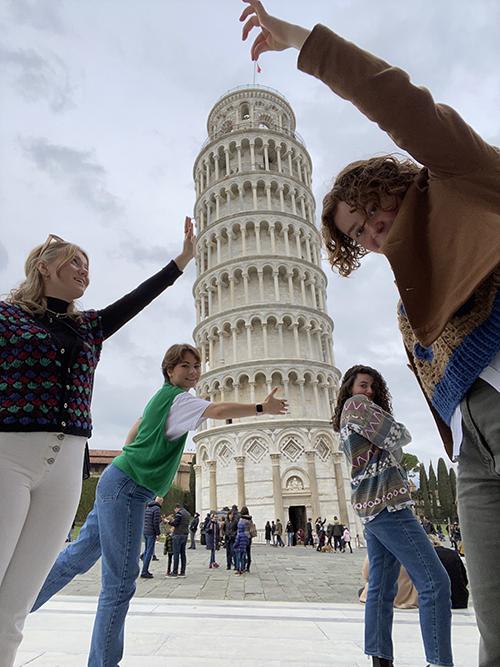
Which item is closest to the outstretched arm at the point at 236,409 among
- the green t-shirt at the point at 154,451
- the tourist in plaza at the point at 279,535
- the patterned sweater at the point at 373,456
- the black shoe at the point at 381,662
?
the green t-shirt at the point at 154,451

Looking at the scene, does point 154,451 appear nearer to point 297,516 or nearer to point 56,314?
point 56,314

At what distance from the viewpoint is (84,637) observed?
4176 millimetres

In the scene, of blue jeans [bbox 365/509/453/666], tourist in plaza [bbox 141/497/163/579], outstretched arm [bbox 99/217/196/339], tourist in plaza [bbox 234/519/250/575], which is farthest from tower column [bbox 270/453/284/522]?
outstretched arm [bbox 99/217/196/339]

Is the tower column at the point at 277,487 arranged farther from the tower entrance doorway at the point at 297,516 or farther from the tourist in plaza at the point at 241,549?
the tourist in plaza at the point at 241,549

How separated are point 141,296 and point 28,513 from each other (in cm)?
139

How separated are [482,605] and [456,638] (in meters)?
3.55

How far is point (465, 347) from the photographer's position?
1.55 metres

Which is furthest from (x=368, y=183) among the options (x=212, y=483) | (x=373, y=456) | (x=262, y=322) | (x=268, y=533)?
(x=262, y=322)

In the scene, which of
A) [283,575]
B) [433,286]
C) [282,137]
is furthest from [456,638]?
[282,137]

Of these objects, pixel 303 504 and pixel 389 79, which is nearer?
pixel 389 79

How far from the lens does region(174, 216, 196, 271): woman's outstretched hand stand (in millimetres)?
3303

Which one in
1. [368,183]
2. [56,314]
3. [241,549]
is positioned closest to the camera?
[368,183]

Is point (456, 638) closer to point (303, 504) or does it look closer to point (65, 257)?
point (65, 257)

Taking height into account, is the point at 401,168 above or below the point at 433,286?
above
